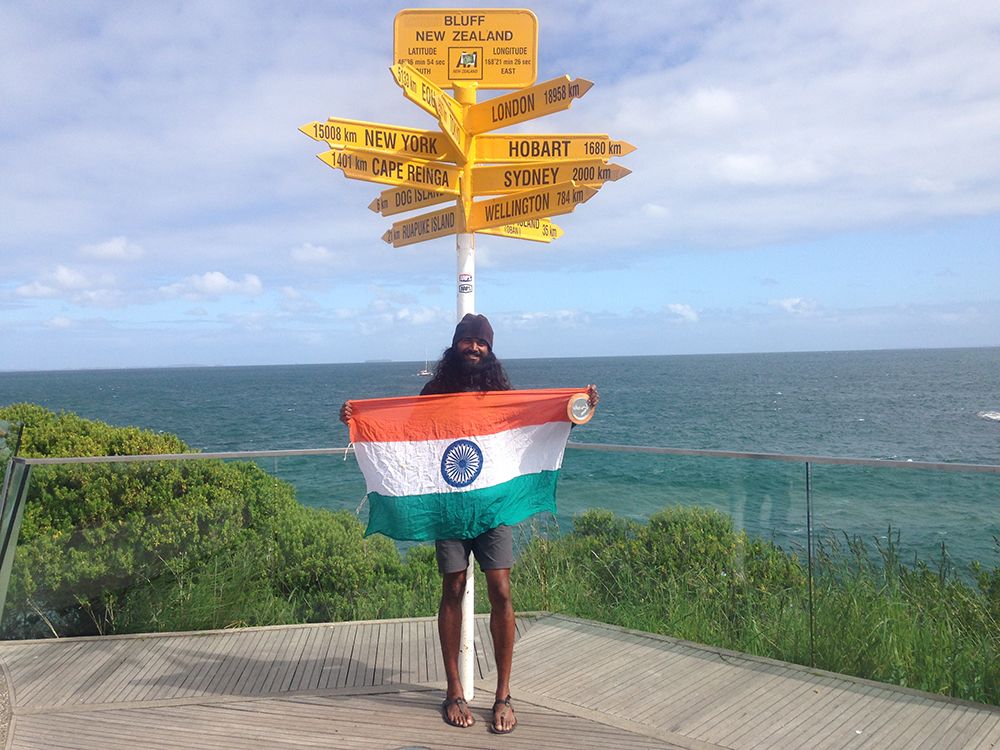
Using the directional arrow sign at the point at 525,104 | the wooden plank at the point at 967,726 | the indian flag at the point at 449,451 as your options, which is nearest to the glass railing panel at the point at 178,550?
the indian flag at the point at 449,451

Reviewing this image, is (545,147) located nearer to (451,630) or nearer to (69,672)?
(451,630)

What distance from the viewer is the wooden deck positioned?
360 cm

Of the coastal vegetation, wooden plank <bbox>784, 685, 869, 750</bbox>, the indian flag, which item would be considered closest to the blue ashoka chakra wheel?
the indian flag

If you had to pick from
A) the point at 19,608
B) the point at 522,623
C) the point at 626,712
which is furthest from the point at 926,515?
the point at 19,608

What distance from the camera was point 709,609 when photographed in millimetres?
4840

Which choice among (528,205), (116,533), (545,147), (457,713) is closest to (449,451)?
(457,713)

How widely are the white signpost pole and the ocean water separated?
4.01ft

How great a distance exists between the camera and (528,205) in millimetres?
4188

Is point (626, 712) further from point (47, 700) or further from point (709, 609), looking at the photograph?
point (47, 700)

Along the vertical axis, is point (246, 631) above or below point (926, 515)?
below

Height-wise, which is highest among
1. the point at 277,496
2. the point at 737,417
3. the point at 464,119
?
the point at 464,119

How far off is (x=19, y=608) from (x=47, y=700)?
103 cm

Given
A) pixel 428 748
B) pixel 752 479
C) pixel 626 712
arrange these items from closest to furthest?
pixel 428 748, pixel 626 712, pixel 752 479

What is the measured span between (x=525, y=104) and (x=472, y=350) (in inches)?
50.8
